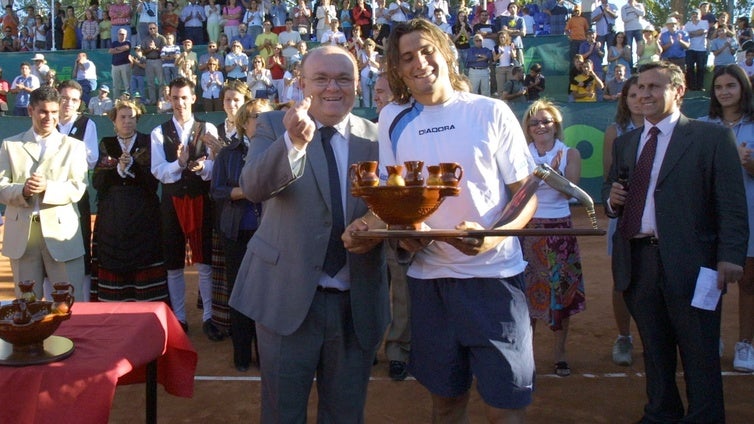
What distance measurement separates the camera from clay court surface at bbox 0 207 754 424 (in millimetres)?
4543

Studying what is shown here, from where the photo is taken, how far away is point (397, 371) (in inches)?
207

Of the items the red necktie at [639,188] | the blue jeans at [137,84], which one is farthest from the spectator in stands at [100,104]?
the red necktie at [639,188]

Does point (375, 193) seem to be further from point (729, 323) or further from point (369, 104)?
point (369, 104)

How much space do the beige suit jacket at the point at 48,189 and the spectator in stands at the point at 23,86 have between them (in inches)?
492

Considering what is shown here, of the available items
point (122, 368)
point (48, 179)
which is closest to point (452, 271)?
point (122, 368)

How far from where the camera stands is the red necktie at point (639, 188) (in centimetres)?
404

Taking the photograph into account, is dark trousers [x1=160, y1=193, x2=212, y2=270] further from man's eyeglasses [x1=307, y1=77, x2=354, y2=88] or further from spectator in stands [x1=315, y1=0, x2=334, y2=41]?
spectator in stands [x1=315, y1=0, x2=334, y2=41]

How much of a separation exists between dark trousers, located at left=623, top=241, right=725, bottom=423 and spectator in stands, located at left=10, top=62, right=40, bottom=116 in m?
15.6

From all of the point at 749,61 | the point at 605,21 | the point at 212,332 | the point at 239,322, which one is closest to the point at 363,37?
the point at 605,21

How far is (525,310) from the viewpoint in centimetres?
286

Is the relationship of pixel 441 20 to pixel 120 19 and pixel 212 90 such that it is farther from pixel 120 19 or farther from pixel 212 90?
pixel 120 19

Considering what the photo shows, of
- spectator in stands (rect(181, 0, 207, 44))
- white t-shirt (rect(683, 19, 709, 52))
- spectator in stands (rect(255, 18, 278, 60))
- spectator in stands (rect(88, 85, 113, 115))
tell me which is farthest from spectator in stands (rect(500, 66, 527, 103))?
spectator in stands (rect(181, 0, 207, 44))

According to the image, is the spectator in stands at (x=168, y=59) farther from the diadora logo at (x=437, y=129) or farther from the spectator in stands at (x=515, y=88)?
the diadora logo at (x=437, y=129)

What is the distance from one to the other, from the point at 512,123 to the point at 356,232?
73cm
